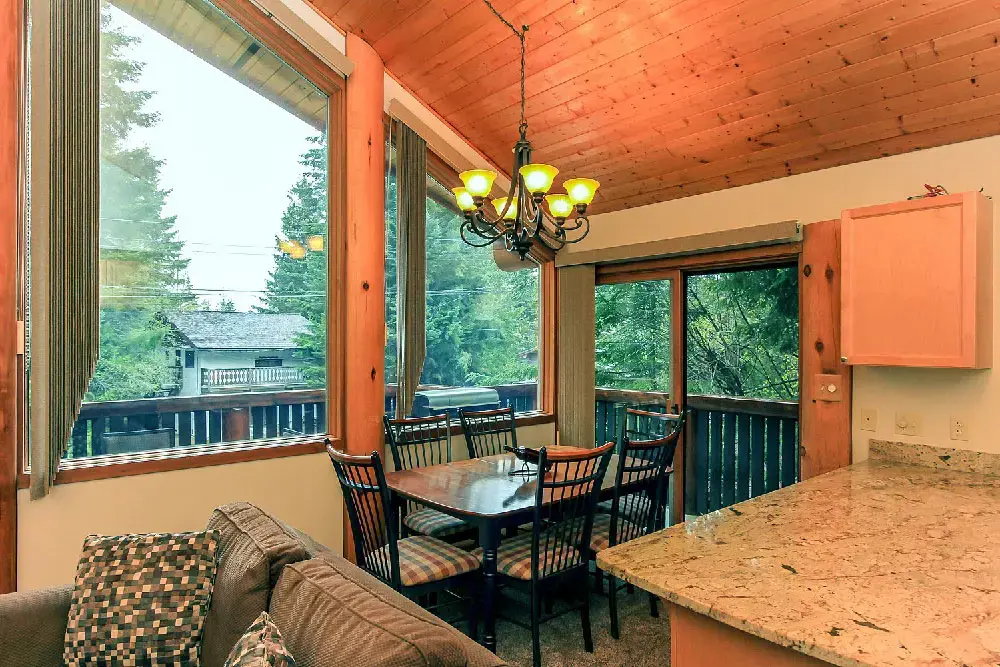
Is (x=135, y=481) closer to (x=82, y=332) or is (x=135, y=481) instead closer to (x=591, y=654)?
(x=82, y=332)

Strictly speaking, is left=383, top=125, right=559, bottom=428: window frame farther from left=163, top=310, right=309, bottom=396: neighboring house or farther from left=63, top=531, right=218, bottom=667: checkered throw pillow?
left=63, top=531, right=218, bottom=667: checkered throw pillow

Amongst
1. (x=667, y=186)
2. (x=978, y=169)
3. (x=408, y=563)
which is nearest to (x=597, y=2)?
(x=667, y=186)

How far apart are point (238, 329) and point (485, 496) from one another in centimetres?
170

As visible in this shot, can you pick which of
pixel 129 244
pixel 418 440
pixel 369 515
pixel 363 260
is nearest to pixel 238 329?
pixel 129 244

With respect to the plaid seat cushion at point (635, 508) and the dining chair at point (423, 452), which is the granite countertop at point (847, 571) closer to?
the plaid seat cushion at point (635, 508)

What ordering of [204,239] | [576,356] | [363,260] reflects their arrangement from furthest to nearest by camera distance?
1. [576,356]
2. [363,260]
3. [204,239]

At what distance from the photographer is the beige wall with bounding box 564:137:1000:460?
8.36 ft

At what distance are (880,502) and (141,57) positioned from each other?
3.82 metres

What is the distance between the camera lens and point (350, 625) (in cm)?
124

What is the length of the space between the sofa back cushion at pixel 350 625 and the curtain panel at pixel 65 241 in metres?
1.72

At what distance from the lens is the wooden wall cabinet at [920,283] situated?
7.50 ft

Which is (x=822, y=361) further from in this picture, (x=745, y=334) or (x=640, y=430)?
(x=640, y=430)

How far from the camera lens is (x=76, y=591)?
1691mm

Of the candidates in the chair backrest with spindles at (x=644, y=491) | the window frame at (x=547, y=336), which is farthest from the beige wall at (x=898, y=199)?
the window frame at (x=547, y=336)
